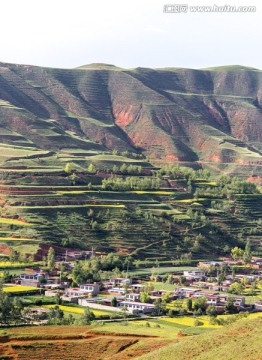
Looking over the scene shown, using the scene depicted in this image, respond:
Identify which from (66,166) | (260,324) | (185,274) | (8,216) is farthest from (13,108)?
(260,324)

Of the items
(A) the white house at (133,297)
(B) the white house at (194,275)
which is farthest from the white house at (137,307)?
(B) the white house at (194,275)

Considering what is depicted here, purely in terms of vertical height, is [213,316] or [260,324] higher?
[260,324]

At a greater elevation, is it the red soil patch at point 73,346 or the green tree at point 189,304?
the red soil patch at point 73,346

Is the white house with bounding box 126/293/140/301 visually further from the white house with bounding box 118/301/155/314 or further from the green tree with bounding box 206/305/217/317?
the green tree with bounding box 206/305/217/317

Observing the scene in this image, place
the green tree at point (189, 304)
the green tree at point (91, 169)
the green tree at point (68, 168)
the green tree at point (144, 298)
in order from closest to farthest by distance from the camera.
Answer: the green tree at point (189, 304) < the green tree at point (144, 298) < the green tree at point (68, 168) < the green tree at point (91, 169)

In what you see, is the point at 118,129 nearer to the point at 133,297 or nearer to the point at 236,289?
the point at 236,289

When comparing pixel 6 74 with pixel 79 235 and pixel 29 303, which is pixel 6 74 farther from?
pixel 29 303

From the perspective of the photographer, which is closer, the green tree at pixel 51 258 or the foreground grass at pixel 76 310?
the foreground grass at pixel 76 310

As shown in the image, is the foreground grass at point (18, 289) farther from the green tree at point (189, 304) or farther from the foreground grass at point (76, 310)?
the green tree at point (189, 304)

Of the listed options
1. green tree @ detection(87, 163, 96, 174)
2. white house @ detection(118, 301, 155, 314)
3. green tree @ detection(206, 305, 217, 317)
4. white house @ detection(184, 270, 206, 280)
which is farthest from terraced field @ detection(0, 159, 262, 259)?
green tree @ detection(206, 305, 217, 317)
